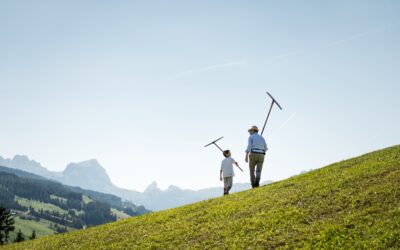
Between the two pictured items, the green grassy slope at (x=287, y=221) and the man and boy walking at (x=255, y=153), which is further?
the man and boy walking at (x=255, y=153)

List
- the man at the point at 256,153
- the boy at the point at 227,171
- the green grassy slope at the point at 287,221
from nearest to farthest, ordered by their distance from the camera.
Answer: the green grassy slope at the point at 287,221, the man at the point at 256,153, the boy at the point at 227,171

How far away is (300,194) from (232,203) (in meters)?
4.24

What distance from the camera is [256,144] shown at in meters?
28.9

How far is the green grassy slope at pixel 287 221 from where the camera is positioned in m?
14.2

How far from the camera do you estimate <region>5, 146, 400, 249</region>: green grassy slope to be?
14188mm

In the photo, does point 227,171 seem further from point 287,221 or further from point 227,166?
point 287,221

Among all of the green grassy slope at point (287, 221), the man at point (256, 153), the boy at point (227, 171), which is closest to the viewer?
the green grassy slope at point (287, 221)

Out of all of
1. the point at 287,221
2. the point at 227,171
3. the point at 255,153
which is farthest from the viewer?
the point at 227,171

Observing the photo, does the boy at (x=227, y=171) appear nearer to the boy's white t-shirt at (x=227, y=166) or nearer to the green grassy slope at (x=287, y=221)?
the boy's white t-shirt at (x=227, y=166)

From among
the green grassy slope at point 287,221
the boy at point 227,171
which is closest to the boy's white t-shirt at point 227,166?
the boy at point 227,171

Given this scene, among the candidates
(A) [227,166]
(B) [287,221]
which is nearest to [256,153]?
(A) [227,166]

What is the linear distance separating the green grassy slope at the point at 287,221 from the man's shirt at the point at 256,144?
4.20m

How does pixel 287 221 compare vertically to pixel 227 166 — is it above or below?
below

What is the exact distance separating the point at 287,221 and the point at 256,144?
1236cm
